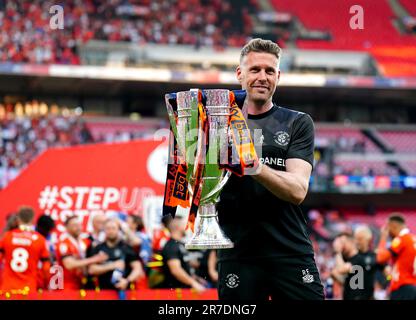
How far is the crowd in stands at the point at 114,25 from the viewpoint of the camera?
26.5m

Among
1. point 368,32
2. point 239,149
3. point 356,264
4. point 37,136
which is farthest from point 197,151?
point 368,32

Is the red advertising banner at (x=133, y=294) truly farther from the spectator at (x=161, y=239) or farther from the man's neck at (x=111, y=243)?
the spectator at (x=161, y=239)

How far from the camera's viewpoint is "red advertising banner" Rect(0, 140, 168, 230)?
1040cm

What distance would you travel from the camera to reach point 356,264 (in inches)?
351

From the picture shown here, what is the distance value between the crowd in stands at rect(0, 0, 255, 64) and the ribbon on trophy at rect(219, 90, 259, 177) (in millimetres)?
24123

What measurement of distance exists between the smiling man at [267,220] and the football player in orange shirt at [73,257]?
4652 millimetres

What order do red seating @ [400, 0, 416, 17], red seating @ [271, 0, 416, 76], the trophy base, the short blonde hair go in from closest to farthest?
the trophy base, the short blonde hair, red seating @ [271, 0, 416, 76], red seating @ [400, 0, 416, 17]

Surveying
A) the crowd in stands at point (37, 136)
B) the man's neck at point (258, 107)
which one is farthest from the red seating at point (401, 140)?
the man's neck at point (258, 107)

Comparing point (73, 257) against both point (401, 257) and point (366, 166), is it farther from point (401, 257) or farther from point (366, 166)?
point (366, 166)

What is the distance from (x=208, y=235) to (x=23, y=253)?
5344mm

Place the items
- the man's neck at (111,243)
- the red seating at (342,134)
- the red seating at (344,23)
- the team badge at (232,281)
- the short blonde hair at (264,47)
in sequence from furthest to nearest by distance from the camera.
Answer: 1. the red seating at (344,23)
2. the red seating at (342,134)
3. the man's neck at (111,243)
4. the team badge at (232,281)
5. the short blonde hair at (264,47)

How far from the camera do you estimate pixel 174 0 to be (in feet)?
101

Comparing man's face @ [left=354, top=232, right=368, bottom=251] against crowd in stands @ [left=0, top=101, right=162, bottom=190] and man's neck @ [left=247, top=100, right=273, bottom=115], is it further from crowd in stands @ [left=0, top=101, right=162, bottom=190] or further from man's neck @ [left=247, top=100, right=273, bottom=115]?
crowd in stands @ [left=0, top=101, right=162, bottom=190]

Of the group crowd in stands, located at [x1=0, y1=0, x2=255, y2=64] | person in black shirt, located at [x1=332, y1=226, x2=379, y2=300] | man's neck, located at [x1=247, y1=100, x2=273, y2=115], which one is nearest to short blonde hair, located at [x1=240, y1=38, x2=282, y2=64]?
man's neck, located at [x1=247, y1=100, x2=273, y2=115]
